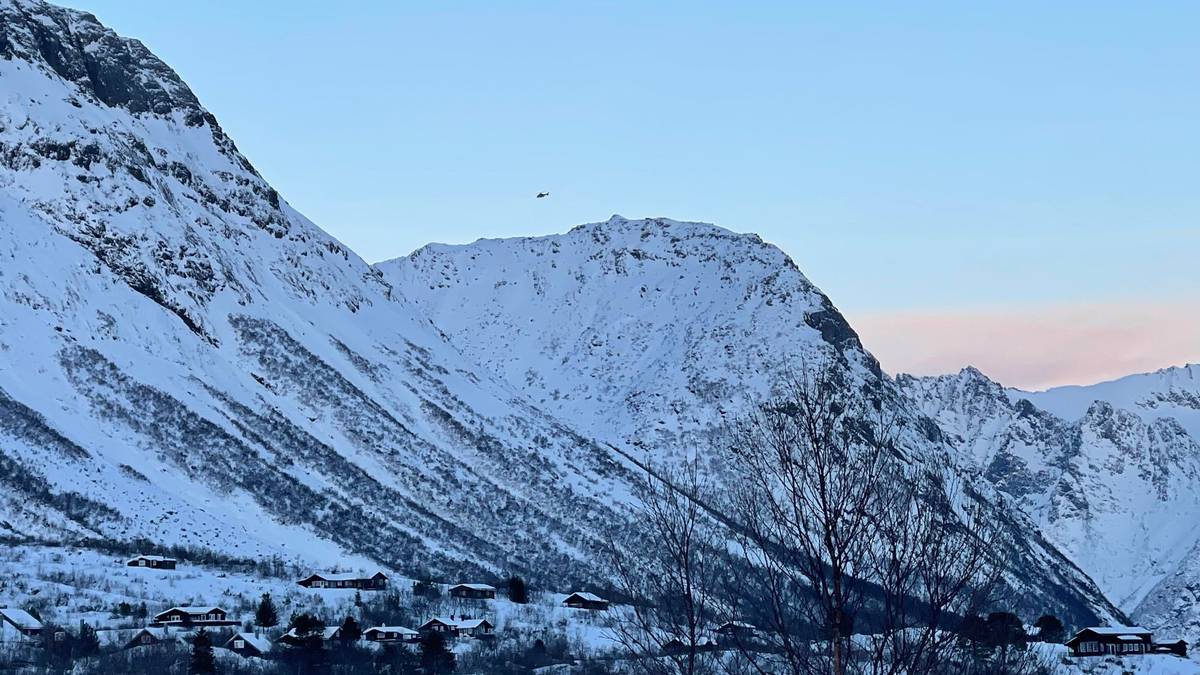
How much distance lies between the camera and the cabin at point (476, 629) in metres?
142

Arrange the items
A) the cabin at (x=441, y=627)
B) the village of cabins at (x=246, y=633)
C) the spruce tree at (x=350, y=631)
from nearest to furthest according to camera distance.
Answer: the village of cabins at (x=246, y=633) < the spruce tree at (x=350, y=631) < the cabin at (x=441, y=627)

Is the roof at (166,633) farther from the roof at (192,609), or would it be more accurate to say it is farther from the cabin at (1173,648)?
the cabin at (1173,648)

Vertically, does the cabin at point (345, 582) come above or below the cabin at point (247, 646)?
above

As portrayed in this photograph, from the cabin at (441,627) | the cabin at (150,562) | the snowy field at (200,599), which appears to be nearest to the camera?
the snowy field at (200,599)

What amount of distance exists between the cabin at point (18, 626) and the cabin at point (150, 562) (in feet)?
96.0

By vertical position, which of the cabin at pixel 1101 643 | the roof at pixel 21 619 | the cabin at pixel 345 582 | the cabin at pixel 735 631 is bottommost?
the roof at pixel 21 619

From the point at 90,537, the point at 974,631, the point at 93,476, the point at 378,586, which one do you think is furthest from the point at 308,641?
the point at 974,631

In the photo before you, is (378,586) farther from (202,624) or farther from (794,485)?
(794,485)

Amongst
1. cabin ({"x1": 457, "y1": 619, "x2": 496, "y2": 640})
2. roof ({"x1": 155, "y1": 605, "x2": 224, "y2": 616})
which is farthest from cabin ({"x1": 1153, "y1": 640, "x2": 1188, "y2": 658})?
roof ({"x1": 155, "y1": 605, "x2": 224, "y2": 616})

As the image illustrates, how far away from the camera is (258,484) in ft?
640

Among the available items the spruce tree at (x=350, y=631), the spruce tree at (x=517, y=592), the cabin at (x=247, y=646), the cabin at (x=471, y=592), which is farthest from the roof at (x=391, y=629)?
the spruce tree at (x=517, y=592)

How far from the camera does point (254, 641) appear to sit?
126 meters

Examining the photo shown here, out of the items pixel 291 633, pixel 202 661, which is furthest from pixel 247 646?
pixel 202 661

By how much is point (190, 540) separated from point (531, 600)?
36397 millimetres
